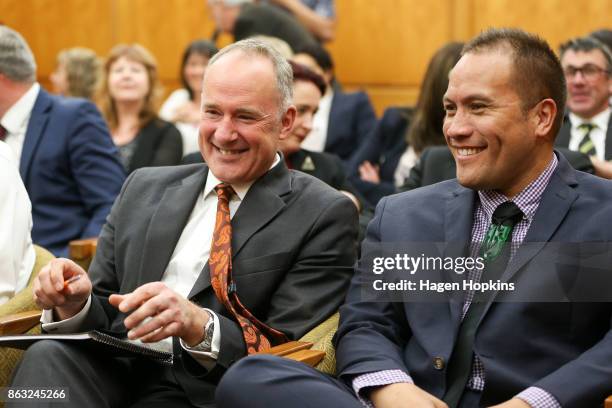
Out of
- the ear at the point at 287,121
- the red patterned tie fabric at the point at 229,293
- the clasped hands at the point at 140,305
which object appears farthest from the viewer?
the ear at the point at 287,121

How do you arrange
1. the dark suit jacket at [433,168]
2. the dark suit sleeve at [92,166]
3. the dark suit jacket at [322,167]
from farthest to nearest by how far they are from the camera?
1. the dark suit jacket at [322,167]
2. the dark suit sleeve at [92,166]
3. the dark suit jacket at [433,168]

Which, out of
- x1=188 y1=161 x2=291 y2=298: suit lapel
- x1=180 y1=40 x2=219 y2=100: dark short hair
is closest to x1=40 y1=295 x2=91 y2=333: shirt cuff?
x1=188 y1=161 x2=291 y2=298: suit lapel

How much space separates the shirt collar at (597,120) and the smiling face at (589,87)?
2cm

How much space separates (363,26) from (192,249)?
15.8ft

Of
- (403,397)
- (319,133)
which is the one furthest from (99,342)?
(319,133)

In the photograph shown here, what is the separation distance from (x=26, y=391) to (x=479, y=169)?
47.1 inches

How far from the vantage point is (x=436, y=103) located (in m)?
4.12

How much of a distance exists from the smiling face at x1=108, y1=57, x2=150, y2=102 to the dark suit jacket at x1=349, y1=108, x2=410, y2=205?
1327mm

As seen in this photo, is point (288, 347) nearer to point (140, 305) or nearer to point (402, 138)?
point (140, 305)

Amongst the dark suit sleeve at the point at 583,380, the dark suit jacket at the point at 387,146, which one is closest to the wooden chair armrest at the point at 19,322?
the dark suit sleeve at the point at 583,380

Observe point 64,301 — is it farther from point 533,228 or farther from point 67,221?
point 67,221

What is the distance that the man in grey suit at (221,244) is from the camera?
2506mm

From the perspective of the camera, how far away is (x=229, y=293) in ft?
8.54

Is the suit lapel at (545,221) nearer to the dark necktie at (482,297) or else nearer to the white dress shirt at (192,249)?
the dark necktie at (482,297)
